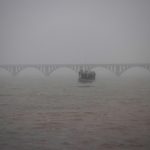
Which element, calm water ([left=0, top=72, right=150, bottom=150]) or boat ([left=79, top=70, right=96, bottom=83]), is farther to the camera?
boat ([left=79, top=70, right=96, bottom=83])

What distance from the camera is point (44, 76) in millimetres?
15023

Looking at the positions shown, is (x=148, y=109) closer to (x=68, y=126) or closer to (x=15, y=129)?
(x=68, y=126)

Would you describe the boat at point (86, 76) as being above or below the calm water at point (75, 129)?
above

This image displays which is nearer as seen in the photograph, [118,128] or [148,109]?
[118,128]

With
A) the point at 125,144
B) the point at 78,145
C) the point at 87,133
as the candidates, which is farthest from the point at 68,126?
the point at 125,144

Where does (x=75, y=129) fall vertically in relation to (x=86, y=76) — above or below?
below

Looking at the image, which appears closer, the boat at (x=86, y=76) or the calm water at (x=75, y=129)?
the calm water at (x=75, y=129)

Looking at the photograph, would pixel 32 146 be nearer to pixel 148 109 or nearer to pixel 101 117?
pixel 101 117

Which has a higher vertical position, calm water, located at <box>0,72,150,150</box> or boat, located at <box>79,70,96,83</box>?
boat, located at <box>79,70,96,83</box>

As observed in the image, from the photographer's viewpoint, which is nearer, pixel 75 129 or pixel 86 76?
pixel 75 129

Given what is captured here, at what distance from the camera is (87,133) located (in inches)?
132

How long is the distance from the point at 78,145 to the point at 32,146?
0.60 meters

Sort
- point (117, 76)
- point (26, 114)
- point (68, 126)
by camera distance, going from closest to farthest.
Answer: point (68, 126) → point (26, 114) → point (117, 76)

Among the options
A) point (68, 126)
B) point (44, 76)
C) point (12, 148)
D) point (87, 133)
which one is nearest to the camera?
point (12, 148)
